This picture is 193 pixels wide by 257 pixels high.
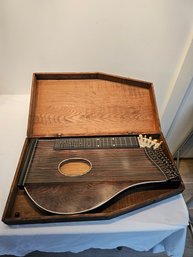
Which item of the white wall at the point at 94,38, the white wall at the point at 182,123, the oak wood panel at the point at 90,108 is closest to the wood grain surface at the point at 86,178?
the oak wood panel at the point at 90,108

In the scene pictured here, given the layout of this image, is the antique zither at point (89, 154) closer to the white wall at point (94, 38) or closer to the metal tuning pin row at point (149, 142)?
the metal tuning pin row at point (149, 142)

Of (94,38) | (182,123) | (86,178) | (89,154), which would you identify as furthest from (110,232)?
(182,123)

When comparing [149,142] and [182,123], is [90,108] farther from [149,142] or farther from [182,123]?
[182,123]

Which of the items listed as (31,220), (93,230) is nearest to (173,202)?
(93,230)

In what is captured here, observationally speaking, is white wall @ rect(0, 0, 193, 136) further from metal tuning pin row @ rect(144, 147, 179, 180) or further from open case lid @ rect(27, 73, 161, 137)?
metal tuning pin row @ rect(144, 147, 179, 180)

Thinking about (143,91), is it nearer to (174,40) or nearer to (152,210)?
(174,40)

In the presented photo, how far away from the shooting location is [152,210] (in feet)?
1.93

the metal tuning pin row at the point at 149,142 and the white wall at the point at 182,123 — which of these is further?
the white wall at the point at 182,123

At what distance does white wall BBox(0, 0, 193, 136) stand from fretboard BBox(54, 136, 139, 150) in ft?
1.73

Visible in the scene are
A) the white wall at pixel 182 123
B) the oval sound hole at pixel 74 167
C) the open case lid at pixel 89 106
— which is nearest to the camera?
the oval sound hole at pixel 74 167

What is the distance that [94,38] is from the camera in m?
1.02

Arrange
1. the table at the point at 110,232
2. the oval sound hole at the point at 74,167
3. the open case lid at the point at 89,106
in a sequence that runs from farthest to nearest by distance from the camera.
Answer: the open case lid at the point at 89,106 → the oval sound hole at the point at 74,167 → the table at the point at 110,232

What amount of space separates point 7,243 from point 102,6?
3.51 ft

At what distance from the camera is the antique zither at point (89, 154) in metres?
0.57
